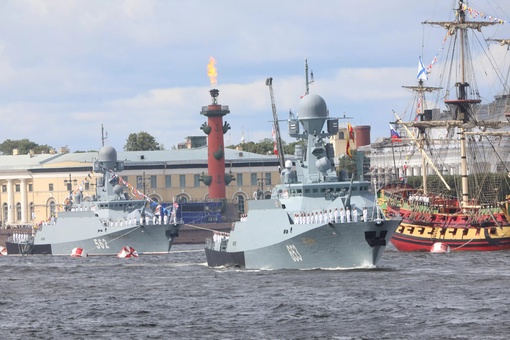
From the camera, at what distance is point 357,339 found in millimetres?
43719

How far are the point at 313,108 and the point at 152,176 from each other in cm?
10242

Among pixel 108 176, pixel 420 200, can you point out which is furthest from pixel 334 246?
pixel 108 176

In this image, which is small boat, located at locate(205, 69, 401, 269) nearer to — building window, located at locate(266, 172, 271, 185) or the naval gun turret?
the naval gun turret

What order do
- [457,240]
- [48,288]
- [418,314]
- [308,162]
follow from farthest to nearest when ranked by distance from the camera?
[457,240] → [308,162] → [48,288] → [418,314]

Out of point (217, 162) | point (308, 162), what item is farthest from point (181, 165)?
point (308, 162)

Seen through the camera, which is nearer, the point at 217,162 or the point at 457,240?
the point at 457,240

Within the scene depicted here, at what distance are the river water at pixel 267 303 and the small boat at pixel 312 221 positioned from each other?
1107 mm

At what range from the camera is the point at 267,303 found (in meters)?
54.0

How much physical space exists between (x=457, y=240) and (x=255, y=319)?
46180mm

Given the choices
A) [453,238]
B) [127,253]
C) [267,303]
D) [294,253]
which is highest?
[294,253]

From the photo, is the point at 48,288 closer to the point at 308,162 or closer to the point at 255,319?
the point at 308,162

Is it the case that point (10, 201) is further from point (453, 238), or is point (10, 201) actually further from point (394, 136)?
point (453, 238)

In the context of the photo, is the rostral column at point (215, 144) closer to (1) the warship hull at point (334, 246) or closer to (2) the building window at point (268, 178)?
(2) the building window at point (268, 178)

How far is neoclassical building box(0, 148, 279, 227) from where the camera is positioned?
172 m
